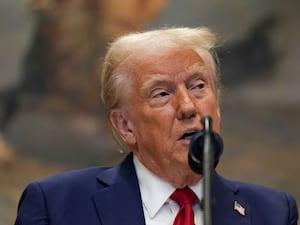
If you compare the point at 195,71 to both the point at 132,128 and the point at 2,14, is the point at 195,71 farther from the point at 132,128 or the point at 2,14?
the point at 2,14

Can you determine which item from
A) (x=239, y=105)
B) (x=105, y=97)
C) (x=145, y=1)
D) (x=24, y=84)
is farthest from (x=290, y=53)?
(x=105, y=97)

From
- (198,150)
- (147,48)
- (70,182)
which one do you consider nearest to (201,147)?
(198,150)

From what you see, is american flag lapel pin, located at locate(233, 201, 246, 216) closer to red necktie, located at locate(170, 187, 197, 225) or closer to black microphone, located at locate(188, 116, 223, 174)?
red necktie, located at locate(170, 187, 197, 225)

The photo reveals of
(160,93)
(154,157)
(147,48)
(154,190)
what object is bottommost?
(154,190)

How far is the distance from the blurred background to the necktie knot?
237 cm

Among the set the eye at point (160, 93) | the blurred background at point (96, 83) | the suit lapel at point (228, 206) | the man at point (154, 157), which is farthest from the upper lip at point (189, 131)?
the blurred background at point (96, 83)

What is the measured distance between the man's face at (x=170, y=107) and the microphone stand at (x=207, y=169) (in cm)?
52

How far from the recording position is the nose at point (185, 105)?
89.4 inches

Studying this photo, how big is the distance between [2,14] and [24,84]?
1.54 feet

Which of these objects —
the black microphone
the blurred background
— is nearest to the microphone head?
the black microphone

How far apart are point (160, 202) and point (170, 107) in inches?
12.1

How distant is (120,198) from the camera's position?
7.96 feet

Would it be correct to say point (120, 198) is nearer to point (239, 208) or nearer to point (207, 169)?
point (239, 208)

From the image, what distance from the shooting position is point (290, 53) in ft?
16.2
